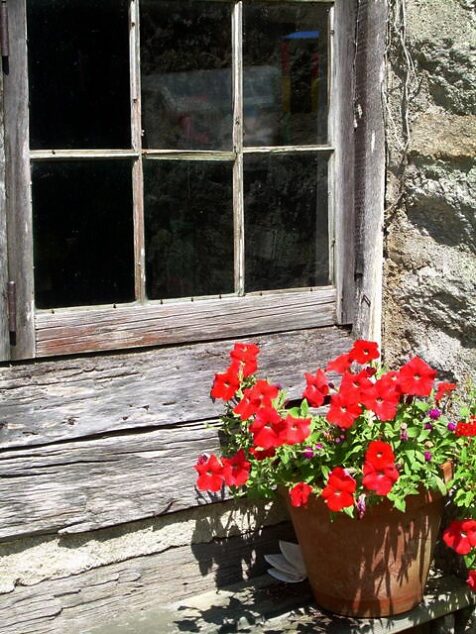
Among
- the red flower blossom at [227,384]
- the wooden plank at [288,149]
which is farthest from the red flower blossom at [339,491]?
the wooden plank at [288,149]

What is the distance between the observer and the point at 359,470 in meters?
2.17

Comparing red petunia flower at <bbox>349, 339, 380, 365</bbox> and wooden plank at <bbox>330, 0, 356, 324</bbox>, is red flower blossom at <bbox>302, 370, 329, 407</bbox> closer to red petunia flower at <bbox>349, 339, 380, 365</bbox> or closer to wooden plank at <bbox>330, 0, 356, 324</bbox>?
red petunia flower at <bbox>349, 339, 380, 365</bbox>

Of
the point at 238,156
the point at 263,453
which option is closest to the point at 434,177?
the point at 238,156

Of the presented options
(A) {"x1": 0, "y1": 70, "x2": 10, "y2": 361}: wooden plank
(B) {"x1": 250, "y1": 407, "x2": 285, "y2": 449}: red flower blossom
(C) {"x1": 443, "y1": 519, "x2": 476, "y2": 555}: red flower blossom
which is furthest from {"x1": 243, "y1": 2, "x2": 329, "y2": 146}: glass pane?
(C) {"x1": 443, "y1": 519, "x2": 476, "y2": 555}: red flower blossom

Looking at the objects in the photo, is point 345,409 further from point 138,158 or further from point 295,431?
point 138,158

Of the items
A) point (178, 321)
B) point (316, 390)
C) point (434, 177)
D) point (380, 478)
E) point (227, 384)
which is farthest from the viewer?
point (434, 177)

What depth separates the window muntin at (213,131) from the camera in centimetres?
227

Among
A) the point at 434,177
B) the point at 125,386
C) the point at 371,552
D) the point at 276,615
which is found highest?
the point at 434,177

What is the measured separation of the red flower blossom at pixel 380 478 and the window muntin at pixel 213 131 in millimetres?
658

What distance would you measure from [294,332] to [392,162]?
1.74 feet

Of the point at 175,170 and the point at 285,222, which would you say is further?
the point at 285,222

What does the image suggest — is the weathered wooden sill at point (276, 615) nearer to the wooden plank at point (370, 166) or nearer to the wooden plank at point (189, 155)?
the wooden plank at point (370, 166)

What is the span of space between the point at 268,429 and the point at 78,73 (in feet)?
3.04

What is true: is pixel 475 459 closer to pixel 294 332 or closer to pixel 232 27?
pixel 294 332
